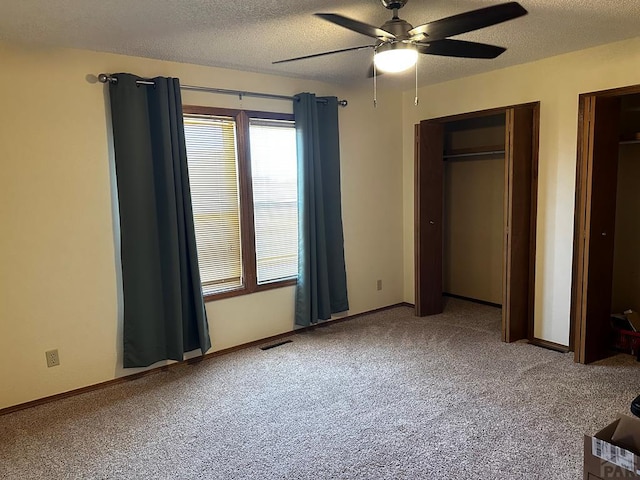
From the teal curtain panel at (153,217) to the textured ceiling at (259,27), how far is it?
0.38m

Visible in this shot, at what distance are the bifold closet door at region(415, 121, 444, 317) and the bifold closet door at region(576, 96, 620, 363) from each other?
155 cm

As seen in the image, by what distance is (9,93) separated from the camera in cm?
296

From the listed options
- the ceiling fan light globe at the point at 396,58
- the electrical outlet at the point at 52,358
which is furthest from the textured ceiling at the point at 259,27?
the electrical outlet at the point at 52,358

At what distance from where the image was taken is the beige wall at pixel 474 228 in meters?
5.14

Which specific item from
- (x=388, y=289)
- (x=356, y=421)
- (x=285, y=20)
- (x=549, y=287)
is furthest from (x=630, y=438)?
(x=388, y=289)

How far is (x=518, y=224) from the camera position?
3.97 meters

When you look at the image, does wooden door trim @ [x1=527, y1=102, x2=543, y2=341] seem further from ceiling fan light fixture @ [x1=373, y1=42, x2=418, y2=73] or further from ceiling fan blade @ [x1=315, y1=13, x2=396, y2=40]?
ceiling fan blade @ [x1=315, y1=13, x2=396, y2=40]

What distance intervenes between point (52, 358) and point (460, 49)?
3.34 meters

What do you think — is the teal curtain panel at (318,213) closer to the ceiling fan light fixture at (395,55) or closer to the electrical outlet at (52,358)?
the ceiling fan light fixture at (395,55)

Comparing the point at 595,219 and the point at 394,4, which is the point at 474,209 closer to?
the point at 595,219

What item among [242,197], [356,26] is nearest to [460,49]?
[356,26]

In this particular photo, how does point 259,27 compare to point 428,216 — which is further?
point 428,216

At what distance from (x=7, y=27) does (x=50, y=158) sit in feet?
2.67

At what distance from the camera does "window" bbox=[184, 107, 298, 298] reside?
380 centimetres
